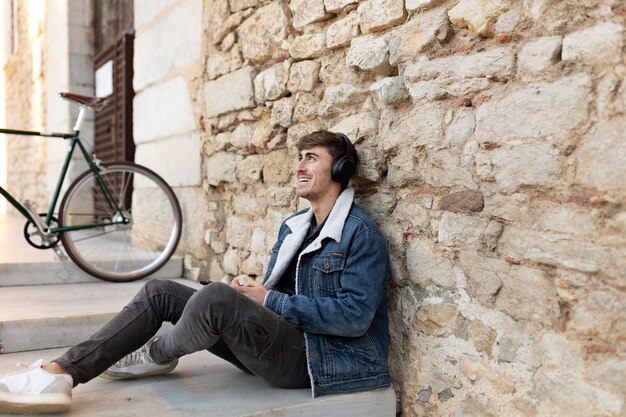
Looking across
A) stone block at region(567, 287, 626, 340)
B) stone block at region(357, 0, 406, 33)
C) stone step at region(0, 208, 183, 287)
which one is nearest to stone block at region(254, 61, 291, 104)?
stone block at region(357, 0, 406, 33)

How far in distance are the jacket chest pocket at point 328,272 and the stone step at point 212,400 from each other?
407mm

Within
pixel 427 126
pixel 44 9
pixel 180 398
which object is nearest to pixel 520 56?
pixel 427 126

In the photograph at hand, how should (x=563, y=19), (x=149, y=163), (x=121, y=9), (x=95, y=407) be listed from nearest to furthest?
(x=563, y=19)
(x=95, y=407)
(x=149, y=163)
(x=121, y=9)

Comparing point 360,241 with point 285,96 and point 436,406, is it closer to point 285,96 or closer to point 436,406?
point 436,406

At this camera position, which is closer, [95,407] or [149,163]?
[95,407]

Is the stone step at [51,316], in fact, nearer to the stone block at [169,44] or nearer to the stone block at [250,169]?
the stone block at [250,169]

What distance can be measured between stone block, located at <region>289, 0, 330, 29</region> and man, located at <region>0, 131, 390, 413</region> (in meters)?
0.69

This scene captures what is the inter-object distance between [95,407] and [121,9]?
5.07 m

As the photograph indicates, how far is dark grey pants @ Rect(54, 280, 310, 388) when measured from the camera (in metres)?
2.21

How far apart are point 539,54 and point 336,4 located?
114cm

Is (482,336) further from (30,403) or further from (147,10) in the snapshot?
(147,10)

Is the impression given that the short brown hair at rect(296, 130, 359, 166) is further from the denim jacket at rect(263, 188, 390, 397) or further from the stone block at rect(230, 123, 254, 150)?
the stone block at rect(230, 123, 254, 150)

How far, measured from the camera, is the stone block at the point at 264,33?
128 inches

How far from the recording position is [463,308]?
2203mm
